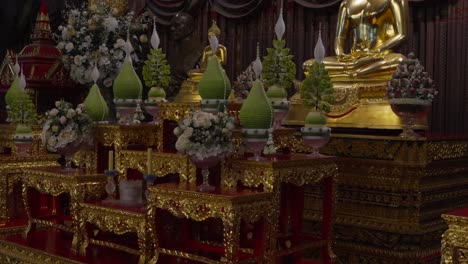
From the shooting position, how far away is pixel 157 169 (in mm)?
3277

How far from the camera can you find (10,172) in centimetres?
427

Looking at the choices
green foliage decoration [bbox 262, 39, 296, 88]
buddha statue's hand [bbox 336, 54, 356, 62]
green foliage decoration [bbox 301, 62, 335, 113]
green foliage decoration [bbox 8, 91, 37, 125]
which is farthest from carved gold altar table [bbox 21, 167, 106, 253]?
buddha statue's hand [bbox 336, 54, 356, 62]

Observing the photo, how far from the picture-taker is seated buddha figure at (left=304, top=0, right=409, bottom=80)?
439cm

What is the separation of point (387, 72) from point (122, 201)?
6.44 ft

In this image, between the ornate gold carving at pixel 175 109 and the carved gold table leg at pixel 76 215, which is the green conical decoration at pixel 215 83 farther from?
the carved gold table leg at pixel 76 215

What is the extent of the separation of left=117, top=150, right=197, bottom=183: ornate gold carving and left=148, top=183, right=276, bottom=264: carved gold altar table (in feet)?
0.45

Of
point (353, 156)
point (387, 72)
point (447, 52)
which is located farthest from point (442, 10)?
point (353, 156)

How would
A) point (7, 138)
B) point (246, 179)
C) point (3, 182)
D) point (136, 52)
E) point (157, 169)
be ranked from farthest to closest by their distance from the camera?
point (136, 52) < point (7, 138) < point (3, 182) < point (157, 169) < point (246, 179)

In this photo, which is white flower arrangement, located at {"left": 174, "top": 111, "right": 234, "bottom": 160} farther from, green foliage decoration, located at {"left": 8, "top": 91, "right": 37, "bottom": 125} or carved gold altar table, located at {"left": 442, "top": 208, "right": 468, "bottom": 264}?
green foliage decoration, located at {"left": 8, "top": 91, "right": 37, "bottom": 125}

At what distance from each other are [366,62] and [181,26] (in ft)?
7.08

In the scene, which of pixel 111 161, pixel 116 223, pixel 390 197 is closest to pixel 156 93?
pixel 111 161

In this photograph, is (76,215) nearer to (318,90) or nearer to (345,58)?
(318,90)

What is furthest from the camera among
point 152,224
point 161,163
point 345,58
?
point 345,58

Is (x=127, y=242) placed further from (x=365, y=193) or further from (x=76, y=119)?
(x=365, y=193)
